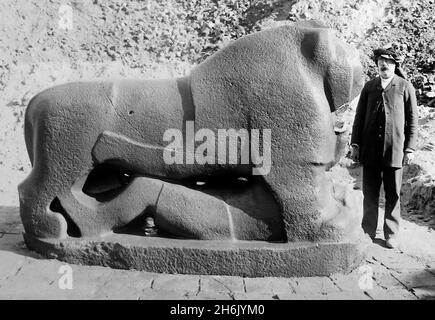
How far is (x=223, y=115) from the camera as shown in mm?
3580

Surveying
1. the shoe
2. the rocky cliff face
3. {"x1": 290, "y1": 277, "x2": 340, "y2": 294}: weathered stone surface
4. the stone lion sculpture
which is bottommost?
the shoe

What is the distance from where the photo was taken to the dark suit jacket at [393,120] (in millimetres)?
4301

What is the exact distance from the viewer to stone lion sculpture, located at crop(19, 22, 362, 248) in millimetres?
3531

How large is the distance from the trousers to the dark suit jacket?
4.4 inches

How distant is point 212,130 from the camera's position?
360 centimetres

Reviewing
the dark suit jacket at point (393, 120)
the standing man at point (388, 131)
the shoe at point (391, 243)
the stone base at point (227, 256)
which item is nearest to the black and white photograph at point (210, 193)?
A: the stone base at point (227, 256)

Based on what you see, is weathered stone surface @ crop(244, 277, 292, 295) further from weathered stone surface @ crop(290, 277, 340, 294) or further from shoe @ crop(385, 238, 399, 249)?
shoe @ crop(385, 238, 399, 249)

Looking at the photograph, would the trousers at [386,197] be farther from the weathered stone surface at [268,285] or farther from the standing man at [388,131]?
the weathered stone surface at [268,285]

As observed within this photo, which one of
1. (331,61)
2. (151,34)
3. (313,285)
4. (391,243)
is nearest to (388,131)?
(391,243)

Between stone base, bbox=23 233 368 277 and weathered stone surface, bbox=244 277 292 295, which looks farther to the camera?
stone base, bbox=23 233 368 277

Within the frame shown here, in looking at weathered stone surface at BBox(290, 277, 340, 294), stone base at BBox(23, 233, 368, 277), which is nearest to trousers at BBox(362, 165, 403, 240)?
stone base at BBox(23, 233, 368, 277)

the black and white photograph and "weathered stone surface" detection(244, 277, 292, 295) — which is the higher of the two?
the black and white photograph
